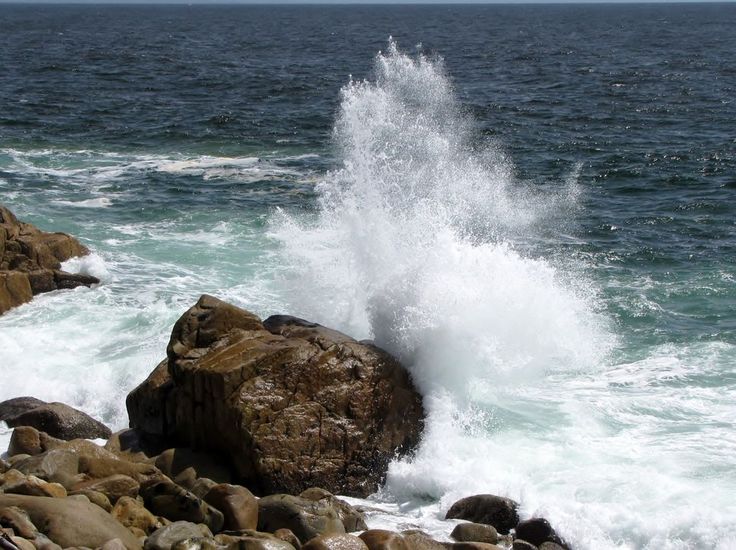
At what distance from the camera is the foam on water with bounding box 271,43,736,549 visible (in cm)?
1191

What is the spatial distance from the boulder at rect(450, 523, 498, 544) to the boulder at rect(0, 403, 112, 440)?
494 cm

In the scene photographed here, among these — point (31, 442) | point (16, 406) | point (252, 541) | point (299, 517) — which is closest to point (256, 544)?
point (252, 541)

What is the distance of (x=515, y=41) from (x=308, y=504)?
68.7m

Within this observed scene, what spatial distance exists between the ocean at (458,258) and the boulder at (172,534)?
7.47ft

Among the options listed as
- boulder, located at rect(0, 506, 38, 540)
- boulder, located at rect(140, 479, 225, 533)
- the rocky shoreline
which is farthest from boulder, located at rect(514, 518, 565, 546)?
boulder, located at rect(0, 506, 38, 540)

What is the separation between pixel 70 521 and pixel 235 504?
72.2 inches

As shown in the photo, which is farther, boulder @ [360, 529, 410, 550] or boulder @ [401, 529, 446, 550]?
boulder @ [401, 529, 446, 550]

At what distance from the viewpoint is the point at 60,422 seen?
1323 centimetres

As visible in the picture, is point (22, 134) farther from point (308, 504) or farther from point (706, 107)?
point (308, 504)

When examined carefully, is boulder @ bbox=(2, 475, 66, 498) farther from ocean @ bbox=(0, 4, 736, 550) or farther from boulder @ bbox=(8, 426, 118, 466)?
ocean @ bbox=(0, 4, 736, 550)

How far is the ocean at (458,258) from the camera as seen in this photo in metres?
12.9

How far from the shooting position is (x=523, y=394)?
14.9 metres

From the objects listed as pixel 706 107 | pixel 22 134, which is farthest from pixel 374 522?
pixel 706 107

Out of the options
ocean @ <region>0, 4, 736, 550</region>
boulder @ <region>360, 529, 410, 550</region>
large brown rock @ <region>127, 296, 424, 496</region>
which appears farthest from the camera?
ocean @ <region>0, 4, 736, 550</region>
